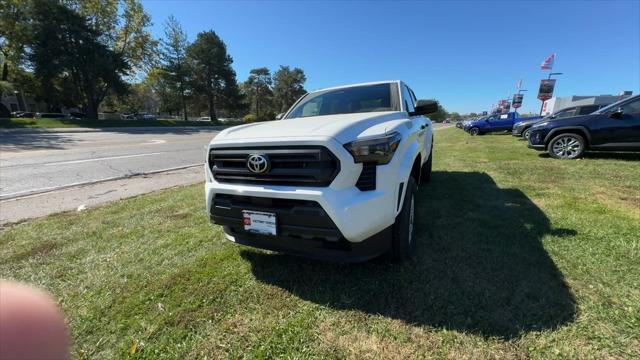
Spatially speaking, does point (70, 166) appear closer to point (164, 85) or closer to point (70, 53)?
point (70, 53)

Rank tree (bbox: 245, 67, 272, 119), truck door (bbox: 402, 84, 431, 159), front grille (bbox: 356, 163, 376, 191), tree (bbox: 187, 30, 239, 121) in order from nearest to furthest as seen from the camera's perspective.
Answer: front grille (bbox: 356, 163, 376, 191), truck door (bbox: 402, 84, 431, 159), tree (bbox: 187, 30, 239, 121), tree (bbox: 245, 67, 272, 119)

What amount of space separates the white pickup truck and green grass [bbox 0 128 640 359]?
39cm

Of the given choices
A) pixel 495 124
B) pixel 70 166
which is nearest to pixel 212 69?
pixel 495 124

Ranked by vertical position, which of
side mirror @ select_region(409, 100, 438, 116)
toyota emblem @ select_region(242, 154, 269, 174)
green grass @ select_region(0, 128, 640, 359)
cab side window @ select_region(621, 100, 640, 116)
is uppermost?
cab side window @ select_region(621, 100, 640, 116)

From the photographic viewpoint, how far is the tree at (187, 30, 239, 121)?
4775cm

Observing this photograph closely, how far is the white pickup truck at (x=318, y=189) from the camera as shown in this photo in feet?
6.77

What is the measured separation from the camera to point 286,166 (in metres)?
2.22

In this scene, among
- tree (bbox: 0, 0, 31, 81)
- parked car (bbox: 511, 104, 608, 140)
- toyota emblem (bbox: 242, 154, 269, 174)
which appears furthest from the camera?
tree (bbox: 0, 0, 31, 81)

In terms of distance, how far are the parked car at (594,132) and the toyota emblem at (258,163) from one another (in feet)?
29.8

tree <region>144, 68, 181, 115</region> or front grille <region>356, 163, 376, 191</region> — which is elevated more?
tree <region>144, 68, 181, 115</region>

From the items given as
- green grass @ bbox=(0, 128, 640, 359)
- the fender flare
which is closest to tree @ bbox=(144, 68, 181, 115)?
green grass @ bbox=(0, 128, 640, 359)

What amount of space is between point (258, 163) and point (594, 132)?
9.18m

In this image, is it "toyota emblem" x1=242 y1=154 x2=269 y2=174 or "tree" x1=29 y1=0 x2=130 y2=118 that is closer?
"toyota emblem" x1=242 y1=154 x2=269 y2=174

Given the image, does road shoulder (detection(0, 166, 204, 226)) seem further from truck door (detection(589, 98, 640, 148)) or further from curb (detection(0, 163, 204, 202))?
truck door (detection(589, 98, 640, 148))
